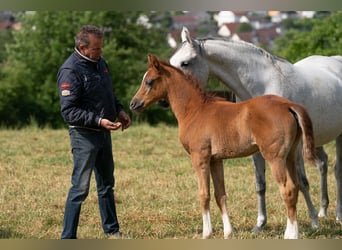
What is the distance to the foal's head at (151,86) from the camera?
199 inches

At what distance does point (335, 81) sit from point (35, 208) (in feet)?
11.8

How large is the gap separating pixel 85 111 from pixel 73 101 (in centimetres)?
13

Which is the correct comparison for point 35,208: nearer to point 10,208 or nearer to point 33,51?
point 10,208

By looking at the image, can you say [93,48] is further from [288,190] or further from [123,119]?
[288,190]

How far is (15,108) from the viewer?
19562 millimetres

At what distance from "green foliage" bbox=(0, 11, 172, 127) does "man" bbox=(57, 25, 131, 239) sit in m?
14.2

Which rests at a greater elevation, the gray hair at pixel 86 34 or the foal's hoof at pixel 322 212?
the gray hair at pixel 86 34

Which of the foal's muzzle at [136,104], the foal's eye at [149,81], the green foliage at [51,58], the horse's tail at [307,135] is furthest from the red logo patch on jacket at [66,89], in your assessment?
the green foliage at [51,58]

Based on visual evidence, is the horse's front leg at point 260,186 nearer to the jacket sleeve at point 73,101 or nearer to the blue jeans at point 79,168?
the blue jeans at point 79,168

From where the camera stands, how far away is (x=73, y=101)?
4.84 meters

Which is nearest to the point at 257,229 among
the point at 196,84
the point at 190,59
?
the point at 196,84

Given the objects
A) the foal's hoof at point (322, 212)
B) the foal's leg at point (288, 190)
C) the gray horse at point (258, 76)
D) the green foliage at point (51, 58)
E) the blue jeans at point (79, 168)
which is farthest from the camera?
the green foliage at point (51, 58)

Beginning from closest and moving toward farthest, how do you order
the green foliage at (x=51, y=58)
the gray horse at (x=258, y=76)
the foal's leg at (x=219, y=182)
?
the foal's leg at (x=219, y=182) < the gray horse at (x=258, y=76) < the green foliage at (x=51, y=58)
